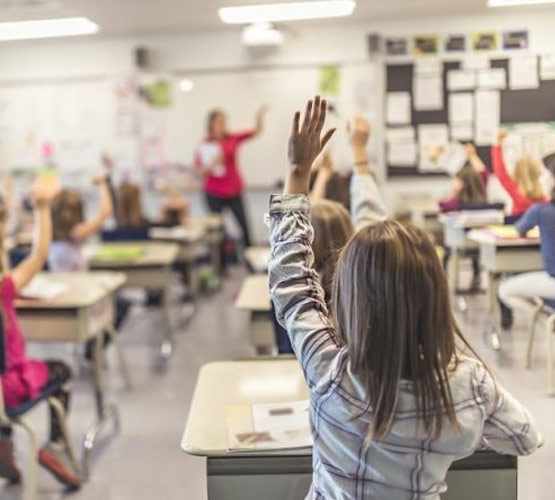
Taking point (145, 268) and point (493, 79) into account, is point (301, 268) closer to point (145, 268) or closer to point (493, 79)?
point (493, 79)

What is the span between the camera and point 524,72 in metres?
1.57

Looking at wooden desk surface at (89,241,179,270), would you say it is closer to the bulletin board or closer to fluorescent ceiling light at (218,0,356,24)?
fluorescent ceiling light at (218,0,356,24)

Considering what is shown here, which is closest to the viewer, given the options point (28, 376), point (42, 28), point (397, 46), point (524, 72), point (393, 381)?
point (393, 381)

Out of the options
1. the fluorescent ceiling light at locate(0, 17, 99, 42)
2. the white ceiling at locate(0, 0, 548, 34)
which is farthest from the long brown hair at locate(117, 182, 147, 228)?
the fluorescent ceiling light at locate(0, 17, 99, 42)

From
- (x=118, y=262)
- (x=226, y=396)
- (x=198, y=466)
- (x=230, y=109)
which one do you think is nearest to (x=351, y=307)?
(x=226, y=396)

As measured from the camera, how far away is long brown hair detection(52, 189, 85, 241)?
3.57 m

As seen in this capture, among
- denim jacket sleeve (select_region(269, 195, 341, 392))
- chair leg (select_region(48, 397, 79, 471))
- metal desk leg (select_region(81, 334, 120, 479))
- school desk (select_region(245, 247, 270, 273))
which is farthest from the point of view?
school desk (select_region(245, 247, 270, 273))

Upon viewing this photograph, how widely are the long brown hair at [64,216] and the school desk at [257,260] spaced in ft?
3.14

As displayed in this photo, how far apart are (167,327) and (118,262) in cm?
54

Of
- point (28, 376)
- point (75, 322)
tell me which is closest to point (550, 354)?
point (28, 376)

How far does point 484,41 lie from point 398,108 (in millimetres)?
315

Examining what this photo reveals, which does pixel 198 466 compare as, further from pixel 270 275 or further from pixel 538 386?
pixel 270 275

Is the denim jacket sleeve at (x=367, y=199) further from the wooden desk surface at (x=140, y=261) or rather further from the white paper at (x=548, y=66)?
the wooden desk surface at (x=140, y=261)

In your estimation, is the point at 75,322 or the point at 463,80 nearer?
the point at 463,80
